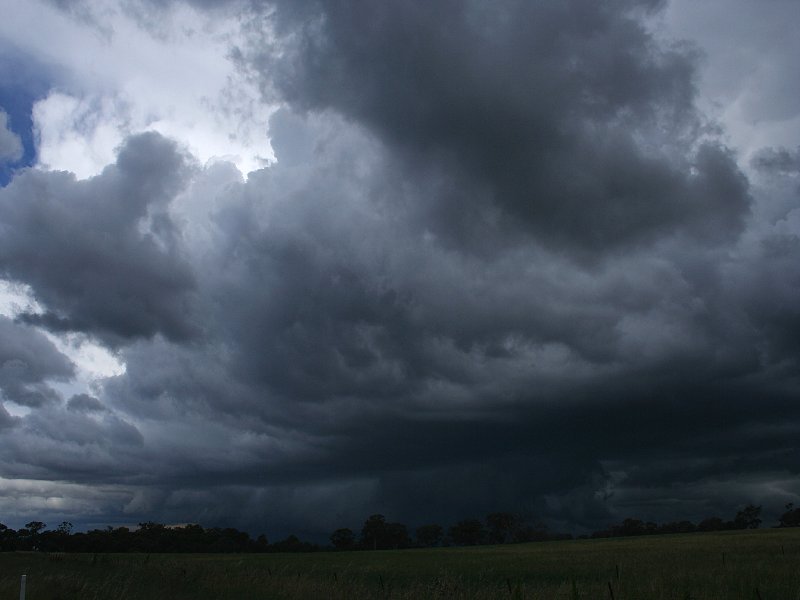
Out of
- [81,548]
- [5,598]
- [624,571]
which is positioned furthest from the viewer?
[81,548]

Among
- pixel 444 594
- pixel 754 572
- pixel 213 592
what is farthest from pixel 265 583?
pixel 754 572

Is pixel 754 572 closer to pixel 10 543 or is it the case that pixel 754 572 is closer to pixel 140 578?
pixel 140 578

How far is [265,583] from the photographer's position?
34.9 m

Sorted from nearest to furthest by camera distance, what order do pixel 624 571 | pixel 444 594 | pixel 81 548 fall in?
pixel 444 594, pixel 624 571, pixel 81 548

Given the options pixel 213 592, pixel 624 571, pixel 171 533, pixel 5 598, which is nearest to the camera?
pixel 5 598

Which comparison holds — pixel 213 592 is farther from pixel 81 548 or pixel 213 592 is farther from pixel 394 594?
pixel 81 548

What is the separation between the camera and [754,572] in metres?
36.2

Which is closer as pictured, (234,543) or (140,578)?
(140,578)

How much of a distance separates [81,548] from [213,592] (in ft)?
561

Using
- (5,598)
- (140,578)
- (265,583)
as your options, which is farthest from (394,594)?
(140,578)

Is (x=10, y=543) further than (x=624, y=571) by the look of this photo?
Yes

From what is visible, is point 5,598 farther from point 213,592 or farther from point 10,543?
point 10,543

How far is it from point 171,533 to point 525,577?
17009 cm

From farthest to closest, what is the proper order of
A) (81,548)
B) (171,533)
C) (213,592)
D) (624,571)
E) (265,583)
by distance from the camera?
1. (171,533)
2. (81,548)
3. (624,571)
4. (265,583)
5. (213,592)
